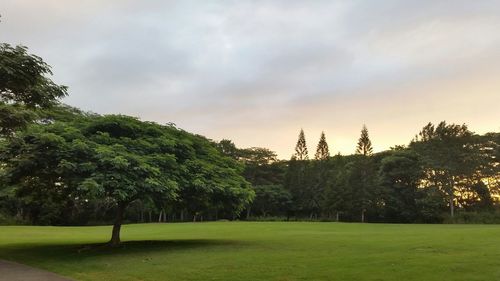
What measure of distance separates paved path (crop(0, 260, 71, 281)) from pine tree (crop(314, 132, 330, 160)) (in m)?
91.4

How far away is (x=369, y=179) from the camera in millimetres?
85812

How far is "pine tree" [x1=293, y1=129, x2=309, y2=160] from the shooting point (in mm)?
109613

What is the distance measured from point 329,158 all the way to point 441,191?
3177 cm

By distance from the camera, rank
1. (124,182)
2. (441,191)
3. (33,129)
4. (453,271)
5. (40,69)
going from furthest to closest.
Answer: (441,191) → (33,129) → (124,182) → (453,271) → (40,69)

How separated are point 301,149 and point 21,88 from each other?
99787 mm

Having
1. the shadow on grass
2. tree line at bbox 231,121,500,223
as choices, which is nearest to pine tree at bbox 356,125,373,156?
tree line at bbox 231,121,500,223

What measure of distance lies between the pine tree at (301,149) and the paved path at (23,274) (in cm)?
9202

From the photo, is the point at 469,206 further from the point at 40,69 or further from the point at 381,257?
the point at 40,69

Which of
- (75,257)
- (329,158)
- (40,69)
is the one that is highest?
(329,158)

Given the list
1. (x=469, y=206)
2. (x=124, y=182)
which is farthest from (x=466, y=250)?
(x=469, y=206)

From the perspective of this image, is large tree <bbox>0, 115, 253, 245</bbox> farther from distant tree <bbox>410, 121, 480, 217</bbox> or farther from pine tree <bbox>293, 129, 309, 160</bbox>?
pine tree <bbox>293, 129, 309, 160</bbox>

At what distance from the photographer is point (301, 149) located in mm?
110438

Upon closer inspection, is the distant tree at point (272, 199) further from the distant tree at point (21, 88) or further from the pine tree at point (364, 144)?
the distant tree at point (21, 88)

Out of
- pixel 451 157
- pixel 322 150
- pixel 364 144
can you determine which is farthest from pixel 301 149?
pixel 451 157
